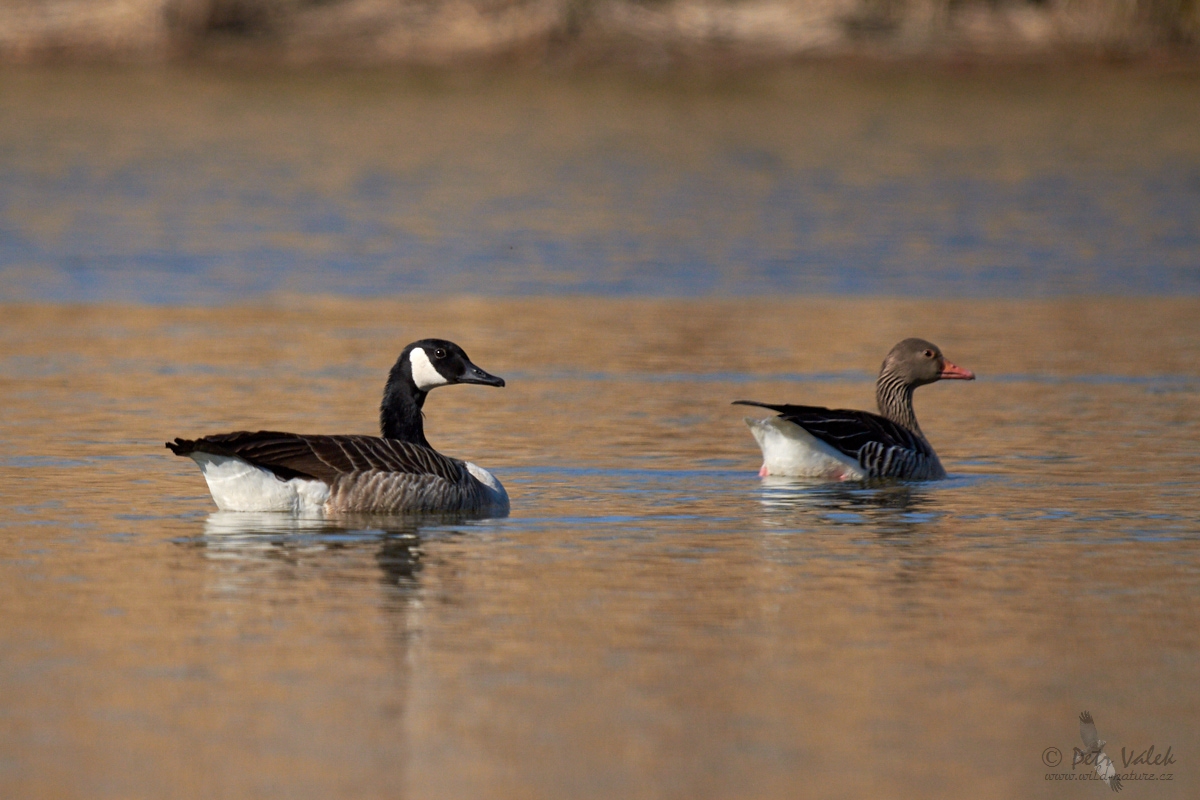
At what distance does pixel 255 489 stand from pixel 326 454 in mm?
385

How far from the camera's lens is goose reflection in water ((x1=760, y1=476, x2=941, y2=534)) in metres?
10.7

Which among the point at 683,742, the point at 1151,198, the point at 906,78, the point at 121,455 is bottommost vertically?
the point at 683,742

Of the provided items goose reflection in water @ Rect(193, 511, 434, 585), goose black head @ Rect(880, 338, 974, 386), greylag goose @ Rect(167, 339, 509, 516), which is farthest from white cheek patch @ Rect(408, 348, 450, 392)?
goose black head @ Rect(880, 338, 974, 386)

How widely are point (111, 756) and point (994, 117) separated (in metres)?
27.9

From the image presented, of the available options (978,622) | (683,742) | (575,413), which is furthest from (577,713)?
(575,413)

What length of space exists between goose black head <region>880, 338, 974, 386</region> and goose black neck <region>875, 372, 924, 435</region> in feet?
0.10

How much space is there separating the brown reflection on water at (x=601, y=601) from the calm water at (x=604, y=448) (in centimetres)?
3

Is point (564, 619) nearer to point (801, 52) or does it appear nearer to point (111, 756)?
point (111, 756)

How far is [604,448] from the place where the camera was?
1285 cm

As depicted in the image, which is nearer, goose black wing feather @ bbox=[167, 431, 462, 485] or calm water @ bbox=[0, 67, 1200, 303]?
goose black wing feather @ bbox=[167, 431, 462, 485]

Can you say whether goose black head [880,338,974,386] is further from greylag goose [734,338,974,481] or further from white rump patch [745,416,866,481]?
white rump patch [745,416,866,481]

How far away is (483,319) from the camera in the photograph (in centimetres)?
1923

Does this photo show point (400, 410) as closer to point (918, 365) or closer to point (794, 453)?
point (794, 453)

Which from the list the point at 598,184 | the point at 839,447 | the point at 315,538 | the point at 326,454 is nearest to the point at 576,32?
the point at 598,184
